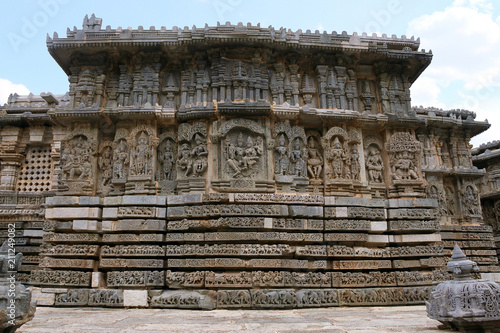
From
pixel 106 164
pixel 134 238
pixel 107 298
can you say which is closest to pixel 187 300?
pixel 107 298

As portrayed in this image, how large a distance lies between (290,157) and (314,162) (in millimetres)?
777

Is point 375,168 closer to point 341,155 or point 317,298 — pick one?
point 341,155

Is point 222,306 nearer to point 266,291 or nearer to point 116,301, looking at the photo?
point 266,291

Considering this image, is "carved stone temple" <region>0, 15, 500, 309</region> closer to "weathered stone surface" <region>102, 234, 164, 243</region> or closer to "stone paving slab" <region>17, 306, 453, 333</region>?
"weathered stone surface" <region>102, 234, 164, 243</region>

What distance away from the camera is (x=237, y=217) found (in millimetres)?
9734

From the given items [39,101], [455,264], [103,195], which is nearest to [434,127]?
[455,264]

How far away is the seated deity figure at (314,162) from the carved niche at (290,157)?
0.56 feet

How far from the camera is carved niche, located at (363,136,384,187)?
37.1ft

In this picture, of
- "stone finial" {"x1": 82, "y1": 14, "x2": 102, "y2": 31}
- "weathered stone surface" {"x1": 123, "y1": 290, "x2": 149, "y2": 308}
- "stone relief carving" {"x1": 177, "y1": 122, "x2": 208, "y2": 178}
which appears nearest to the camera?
"weathered stone surface" {"x1": 123, "y1": 290, "x2": 149, "y2": 308}

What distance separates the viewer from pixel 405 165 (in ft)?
36.6

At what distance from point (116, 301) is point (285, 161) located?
563cm

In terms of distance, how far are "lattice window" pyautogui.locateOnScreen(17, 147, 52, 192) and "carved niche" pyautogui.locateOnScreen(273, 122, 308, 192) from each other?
34.3 ft

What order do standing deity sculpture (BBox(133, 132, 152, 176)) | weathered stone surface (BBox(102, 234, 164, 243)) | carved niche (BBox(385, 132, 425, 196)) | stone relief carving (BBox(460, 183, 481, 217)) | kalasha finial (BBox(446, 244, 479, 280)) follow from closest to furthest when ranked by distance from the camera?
kalasha finial (BBox(446, 244, 479, 280)) < weathered stone surface (BBox(102, 234, 164, 243)) < standing deity sculpture (BBox(133, 132, 152, 176)) < carved niche (BBox(385, 132, 425, 196)) < stone relief carving (BBox(460, 183, 481, 217))

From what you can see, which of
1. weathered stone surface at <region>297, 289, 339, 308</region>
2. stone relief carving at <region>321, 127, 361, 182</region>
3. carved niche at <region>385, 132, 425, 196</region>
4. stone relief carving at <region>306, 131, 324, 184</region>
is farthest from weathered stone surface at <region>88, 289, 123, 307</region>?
carved niche at <region>385, 132, 425, 196</region>
